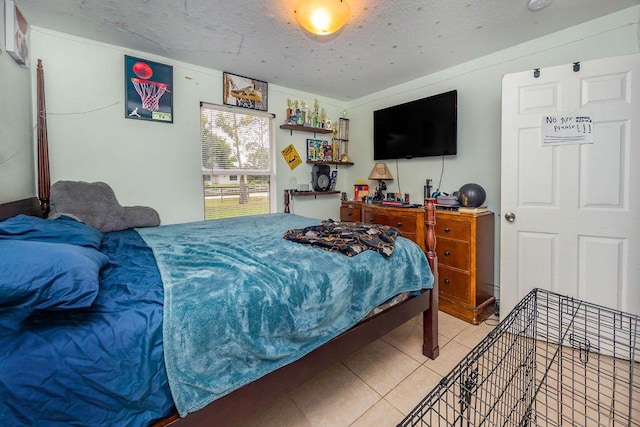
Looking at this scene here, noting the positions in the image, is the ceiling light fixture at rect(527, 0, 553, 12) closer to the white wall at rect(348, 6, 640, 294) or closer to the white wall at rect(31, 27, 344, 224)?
the white wall at rect(348, 6, 640, 294)

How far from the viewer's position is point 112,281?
3.43ft

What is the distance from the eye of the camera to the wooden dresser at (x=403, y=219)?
2.75m

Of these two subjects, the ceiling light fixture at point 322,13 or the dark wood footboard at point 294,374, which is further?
the ceiling light fixture at point 322,13

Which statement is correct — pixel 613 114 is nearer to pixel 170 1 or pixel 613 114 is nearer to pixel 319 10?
pixel 319 10

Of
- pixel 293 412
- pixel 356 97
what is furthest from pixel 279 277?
pixel 356 97

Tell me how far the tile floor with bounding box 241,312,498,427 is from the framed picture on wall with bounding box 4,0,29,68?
8.83 ft

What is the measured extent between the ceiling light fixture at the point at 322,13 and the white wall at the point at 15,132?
72.0 inches

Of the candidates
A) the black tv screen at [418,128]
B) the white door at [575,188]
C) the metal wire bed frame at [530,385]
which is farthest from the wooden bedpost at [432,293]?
the black tv screen at [418,128]

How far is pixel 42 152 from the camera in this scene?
7.06ft

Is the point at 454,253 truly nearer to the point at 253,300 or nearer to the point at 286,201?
the point at 286,201

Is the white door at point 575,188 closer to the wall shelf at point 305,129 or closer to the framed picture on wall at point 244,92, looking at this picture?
the wall shelf at point 305,129

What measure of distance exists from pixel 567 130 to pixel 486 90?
94 centimetres

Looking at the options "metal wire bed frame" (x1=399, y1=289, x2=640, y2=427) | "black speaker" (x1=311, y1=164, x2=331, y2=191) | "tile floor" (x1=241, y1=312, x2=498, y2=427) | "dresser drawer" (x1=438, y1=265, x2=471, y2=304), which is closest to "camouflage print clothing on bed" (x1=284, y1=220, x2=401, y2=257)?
"metal wire bed frame" (x1=399, y1=289, x2=640, y2=427)

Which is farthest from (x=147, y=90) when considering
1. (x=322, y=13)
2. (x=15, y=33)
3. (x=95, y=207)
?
(x=322, y=13)
